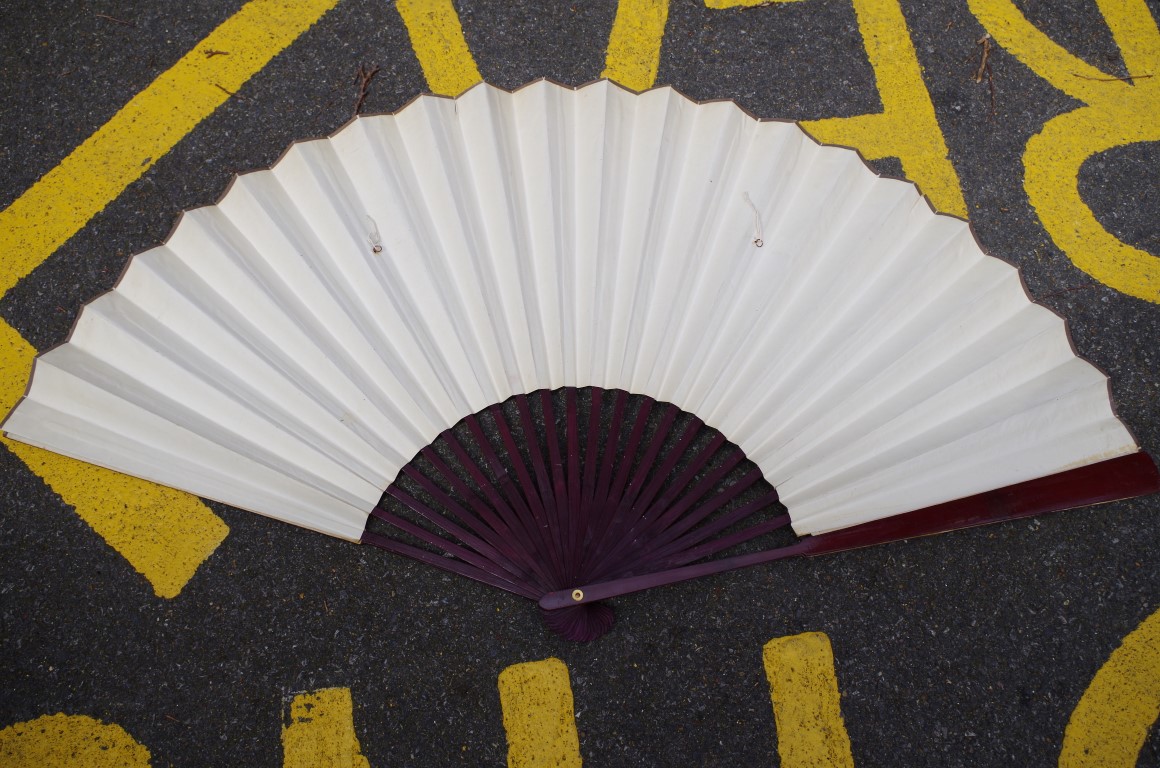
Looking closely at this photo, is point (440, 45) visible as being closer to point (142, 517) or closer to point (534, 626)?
point (142, 517)

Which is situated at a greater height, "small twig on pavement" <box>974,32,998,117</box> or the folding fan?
"small twig on pavement" <box>974,32,998,117</box>

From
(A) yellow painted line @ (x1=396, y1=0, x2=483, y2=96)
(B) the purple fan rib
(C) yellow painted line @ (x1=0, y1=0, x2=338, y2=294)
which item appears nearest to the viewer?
(B) the purple fan rib

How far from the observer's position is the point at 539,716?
224 cm

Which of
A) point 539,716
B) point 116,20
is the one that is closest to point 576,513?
point 539,716

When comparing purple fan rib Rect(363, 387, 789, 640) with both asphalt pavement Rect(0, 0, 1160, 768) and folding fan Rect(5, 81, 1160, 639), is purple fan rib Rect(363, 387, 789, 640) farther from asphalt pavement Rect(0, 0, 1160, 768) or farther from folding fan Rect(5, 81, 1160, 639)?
asphalt pavement Rect(0, 0, 1160, 768)

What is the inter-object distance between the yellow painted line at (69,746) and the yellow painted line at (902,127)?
2.64 m

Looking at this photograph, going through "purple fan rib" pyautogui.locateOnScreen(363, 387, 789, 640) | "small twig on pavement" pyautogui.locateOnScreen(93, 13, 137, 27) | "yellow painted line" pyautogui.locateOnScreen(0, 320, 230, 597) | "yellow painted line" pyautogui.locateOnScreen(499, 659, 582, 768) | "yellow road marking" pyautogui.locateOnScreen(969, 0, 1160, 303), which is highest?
"small twig on pavement" pyautogui.locateOnScreen(93, 13, 137, 27)

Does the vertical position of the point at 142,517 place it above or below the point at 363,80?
below

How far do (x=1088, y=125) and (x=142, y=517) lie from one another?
10.1 feet

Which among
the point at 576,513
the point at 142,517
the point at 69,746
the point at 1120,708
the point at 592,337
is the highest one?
the point at 592,337

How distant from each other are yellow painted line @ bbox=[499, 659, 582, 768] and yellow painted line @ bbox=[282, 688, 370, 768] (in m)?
0.40

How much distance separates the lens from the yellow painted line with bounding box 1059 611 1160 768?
7.25ft

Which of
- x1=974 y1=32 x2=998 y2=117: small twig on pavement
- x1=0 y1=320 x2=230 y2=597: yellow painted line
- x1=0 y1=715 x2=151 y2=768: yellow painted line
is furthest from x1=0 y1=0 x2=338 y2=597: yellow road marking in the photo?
x1=974 y1=32 x2=998 y2=117: small twig on pavement

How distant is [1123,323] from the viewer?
246 centimetres
